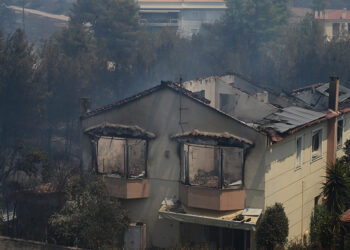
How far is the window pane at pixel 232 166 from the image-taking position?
2334cm

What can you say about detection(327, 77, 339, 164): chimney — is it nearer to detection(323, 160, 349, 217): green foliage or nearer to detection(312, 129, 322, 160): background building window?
detection(312, 129, 322, 160): background building window

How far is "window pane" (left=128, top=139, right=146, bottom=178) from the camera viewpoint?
25281 mm

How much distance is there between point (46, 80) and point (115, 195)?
18903mm

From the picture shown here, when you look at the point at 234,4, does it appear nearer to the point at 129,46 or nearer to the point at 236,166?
the point at 129,46

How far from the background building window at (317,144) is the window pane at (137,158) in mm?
8454

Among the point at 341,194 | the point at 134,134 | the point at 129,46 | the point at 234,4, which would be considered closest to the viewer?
the point at 341,194

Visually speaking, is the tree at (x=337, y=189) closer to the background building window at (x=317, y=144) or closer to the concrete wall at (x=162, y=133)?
the concrete wall at (x=162, y=133)

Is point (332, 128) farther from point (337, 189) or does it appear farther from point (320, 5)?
point (320, 5)

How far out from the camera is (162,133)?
24.8 m

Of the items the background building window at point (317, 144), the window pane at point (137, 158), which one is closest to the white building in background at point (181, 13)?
the background building window at point (317, 144)

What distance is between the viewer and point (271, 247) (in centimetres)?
2283

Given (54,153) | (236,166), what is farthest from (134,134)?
(54,153)

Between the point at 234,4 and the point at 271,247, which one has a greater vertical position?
the point at 234,4

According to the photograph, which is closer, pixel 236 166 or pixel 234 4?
pixel 236 166
